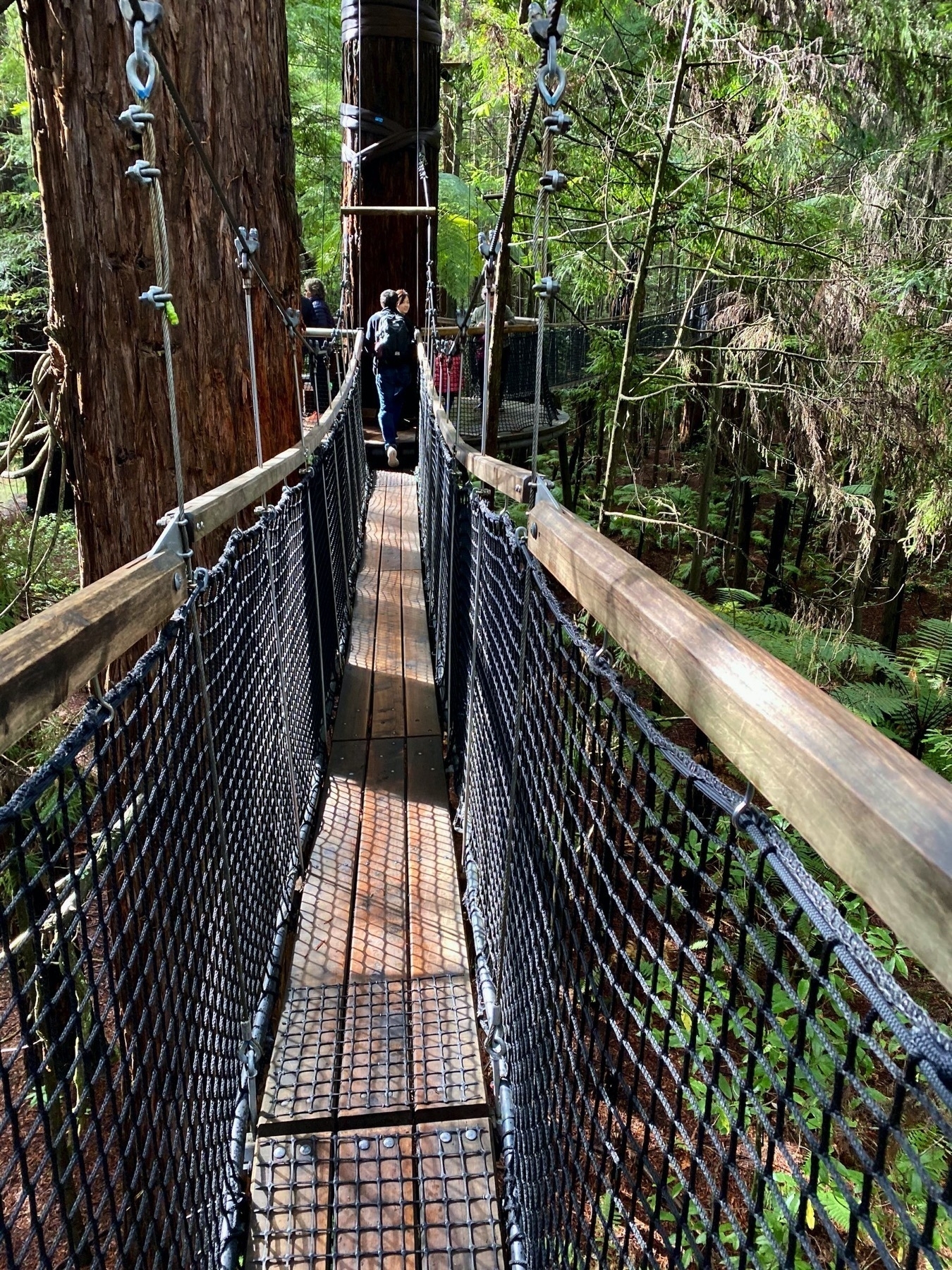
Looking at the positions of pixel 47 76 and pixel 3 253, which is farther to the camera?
pixel 3 253

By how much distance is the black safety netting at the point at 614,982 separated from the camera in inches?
25.5

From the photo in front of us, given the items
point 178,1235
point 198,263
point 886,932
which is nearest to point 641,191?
point 198,263

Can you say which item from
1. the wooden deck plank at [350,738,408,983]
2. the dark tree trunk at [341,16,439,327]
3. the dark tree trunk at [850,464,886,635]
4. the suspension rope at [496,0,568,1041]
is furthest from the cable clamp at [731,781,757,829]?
the dark tree trunk at [341,16,439,327]

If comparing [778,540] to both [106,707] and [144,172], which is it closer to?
[144,172]

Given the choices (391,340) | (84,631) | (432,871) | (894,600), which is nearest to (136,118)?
(84,631)

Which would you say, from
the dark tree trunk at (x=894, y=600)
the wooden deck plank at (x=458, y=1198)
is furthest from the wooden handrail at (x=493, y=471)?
the dark tree trunk at (x=894, y=600)

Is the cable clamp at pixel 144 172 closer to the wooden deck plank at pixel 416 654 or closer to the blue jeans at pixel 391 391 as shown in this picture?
the wooden deck plank at pixel 416 654

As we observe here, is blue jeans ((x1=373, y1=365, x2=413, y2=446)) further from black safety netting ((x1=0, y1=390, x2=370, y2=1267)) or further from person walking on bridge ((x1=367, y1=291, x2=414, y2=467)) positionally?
black safety netting ((x1=0, y1=390, x2=370, y2=1267))

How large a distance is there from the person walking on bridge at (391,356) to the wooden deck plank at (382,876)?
14.9 feet

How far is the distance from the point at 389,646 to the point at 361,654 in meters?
0.15

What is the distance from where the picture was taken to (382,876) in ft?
7.93

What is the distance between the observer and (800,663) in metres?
6.30

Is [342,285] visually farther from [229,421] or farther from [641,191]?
[229,421]

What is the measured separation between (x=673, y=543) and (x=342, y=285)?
5510mm
